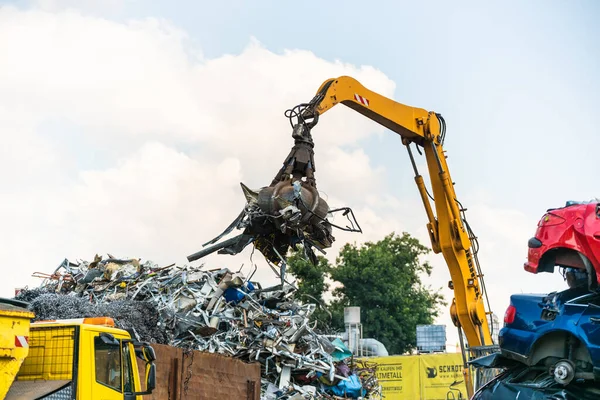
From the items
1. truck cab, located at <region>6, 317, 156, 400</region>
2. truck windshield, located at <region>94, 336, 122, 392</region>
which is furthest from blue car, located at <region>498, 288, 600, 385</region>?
truck windshield, located at <region>94, 336, 122, 392</region>

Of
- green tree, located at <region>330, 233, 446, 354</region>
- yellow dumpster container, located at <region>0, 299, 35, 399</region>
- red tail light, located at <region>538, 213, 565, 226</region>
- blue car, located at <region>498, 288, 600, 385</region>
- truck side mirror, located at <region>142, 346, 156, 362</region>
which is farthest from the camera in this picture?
green tree, located at <region>330, 233, 446, 354</region>

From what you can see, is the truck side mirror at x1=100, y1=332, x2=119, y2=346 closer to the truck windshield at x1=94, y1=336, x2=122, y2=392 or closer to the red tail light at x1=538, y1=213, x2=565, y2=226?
the truck windshield at x1=94, y1=336, x2=122, y2=392

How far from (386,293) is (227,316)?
102ft

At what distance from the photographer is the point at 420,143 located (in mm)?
16469

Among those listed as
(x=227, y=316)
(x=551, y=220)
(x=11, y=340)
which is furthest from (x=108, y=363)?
(x=227, y=316)

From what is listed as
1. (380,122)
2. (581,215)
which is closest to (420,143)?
(380,122)

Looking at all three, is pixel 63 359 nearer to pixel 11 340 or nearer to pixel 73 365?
pixel 73 365

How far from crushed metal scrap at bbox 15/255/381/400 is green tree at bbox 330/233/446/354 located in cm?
2802

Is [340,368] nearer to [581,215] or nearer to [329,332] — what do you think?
[329,332]

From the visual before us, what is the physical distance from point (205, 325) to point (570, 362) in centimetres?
769

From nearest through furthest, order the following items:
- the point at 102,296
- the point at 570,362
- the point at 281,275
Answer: the point at 570,362 → the point at 281,275 → the point at 102,296

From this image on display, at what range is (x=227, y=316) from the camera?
14438 millimetres

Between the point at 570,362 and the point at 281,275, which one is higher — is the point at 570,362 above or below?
below

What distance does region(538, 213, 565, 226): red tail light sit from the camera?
331 inches
